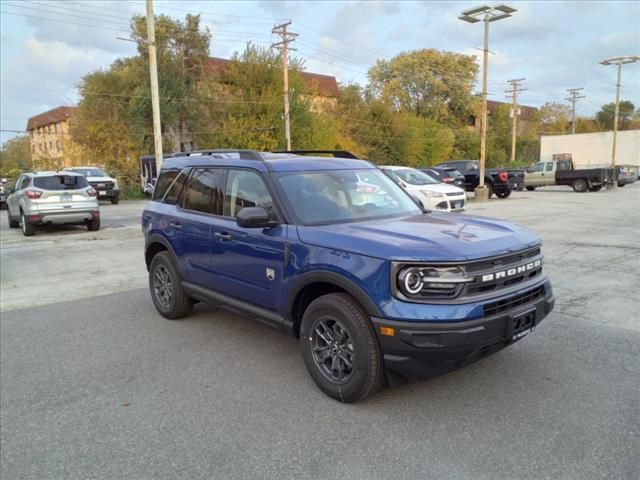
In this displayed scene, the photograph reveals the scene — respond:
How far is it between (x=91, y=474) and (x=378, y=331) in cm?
193

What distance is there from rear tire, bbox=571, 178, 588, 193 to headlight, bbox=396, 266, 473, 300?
28365 millimetres

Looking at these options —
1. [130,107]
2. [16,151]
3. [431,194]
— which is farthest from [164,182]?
[16,151]

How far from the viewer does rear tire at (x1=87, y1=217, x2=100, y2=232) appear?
14126 millimetres

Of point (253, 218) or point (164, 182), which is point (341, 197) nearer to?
point (253, 218)

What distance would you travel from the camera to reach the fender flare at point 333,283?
10.9 ft

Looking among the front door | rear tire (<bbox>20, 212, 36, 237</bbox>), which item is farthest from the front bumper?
rear tire (<bbox>20, 212, 36, 237</bbox>)

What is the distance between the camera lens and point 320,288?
385 cm

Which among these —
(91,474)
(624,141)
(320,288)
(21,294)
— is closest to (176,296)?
(320,288)

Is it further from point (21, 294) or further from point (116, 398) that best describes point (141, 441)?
point (21, 294)

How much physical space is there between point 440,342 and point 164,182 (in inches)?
163

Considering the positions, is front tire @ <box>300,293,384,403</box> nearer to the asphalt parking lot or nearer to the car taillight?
the asphalt parking lot

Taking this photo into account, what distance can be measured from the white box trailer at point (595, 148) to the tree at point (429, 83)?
13175 millimetres

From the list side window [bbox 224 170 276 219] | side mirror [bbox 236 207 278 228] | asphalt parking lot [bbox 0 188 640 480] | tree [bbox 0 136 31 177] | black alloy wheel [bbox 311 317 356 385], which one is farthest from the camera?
tree [bbox 0 136 31 177]

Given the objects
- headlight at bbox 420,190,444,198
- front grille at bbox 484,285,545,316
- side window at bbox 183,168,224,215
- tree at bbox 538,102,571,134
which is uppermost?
tree at bbox 538,102,571,134
